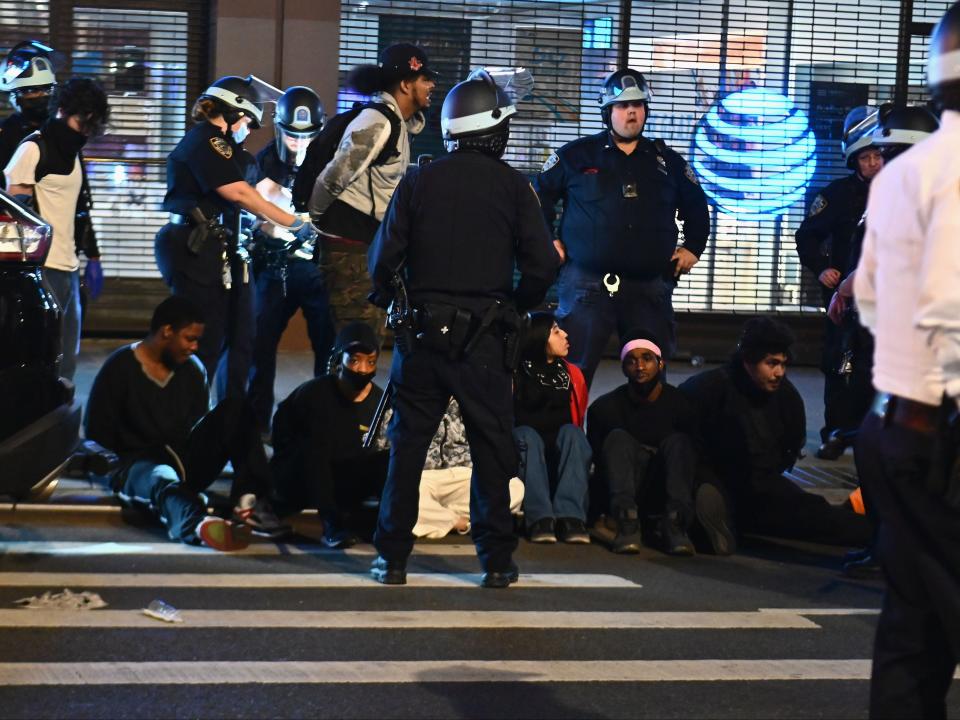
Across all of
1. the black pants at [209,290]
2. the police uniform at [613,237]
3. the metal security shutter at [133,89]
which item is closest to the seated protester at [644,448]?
the police uniform at [613,237]

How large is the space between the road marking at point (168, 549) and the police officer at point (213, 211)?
161cm

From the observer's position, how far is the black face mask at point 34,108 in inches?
350

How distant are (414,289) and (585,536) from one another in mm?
1704

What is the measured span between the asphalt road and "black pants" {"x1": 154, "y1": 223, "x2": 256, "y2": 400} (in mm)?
1387

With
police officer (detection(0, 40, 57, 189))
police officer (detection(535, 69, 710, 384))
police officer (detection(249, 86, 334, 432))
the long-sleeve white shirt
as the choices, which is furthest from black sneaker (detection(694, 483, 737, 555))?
police officer (detection(0, 40, 57, 189))

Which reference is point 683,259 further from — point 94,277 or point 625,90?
point 94,277

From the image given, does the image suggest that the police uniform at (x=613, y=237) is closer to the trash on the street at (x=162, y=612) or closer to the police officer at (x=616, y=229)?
the police officer at (x=616, y=229)

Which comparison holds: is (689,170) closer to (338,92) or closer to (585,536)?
(585,536)

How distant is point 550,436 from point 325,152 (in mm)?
1756

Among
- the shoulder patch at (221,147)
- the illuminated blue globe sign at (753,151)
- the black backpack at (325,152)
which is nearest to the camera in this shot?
the black backpack at (325,152)

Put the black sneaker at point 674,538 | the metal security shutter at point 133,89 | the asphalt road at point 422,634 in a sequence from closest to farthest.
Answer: the asphalt road at point 422,634
the black sneaker at point 674,538
the metal security shutter at point 133,89

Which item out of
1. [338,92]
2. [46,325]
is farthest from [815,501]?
[338,92]

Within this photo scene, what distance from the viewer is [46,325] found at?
6.03 meters

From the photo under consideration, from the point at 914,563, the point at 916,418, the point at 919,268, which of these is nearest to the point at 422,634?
the point at 914,563
